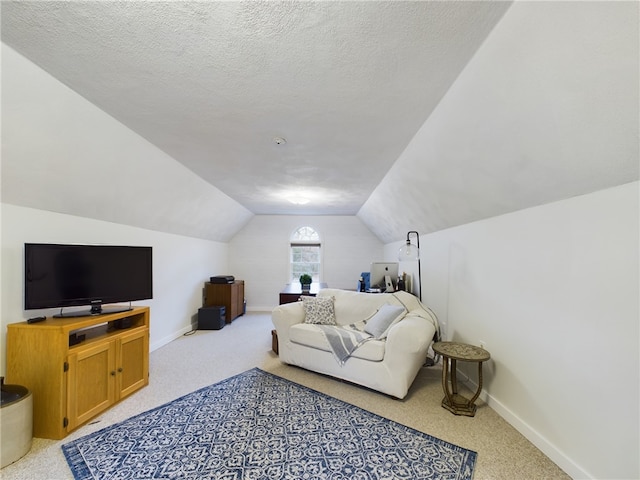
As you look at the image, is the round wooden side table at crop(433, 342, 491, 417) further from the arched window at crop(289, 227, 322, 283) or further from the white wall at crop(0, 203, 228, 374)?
the arched window at crop(289, 227, 322, 283)

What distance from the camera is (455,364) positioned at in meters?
2.73

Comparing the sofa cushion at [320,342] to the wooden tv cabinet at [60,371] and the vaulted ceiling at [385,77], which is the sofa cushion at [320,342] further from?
the wooden tv cabinet at [60,371]

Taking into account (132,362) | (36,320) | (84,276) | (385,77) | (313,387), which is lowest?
(313,387)

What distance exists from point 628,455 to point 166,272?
517 centimetres

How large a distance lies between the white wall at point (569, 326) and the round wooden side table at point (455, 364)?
0.66 ft

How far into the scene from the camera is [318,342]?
135 inches

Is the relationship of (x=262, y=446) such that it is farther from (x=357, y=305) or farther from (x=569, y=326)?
(x=569, y=326)

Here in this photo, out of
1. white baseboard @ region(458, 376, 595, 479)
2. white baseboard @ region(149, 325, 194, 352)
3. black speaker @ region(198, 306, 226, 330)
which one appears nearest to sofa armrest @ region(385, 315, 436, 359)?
white baseboard @ region(458, 376, 595, 479)

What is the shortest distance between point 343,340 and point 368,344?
31cm

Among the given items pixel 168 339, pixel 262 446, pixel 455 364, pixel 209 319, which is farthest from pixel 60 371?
pixel 209 319

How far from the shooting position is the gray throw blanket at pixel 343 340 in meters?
3.19

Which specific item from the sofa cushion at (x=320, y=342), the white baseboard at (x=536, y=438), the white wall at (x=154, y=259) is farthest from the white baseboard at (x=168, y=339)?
the white baseboard at (x=536, y=438)

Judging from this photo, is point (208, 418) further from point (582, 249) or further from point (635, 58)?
point (635, 58)

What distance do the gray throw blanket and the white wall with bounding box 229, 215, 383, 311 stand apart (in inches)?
158
